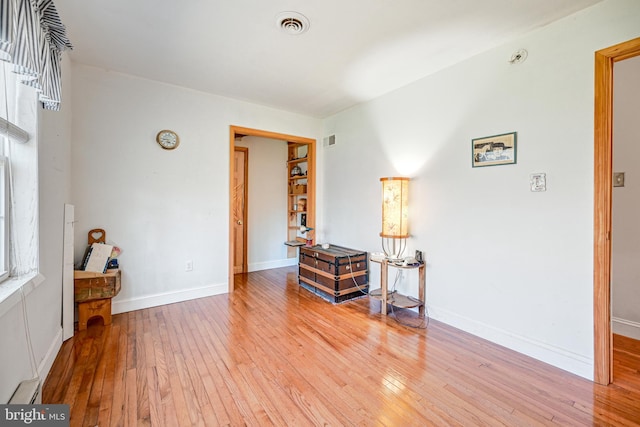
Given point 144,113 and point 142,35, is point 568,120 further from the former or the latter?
point 144,113

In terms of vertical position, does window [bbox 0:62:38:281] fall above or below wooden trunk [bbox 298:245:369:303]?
above

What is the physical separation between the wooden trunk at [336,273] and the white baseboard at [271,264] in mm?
1359

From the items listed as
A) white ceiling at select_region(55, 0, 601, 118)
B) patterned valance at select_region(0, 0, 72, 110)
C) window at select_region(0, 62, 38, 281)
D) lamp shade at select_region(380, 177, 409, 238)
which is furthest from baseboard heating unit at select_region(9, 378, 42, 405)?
lamp shade at select_region(380, 177, 409, 238)

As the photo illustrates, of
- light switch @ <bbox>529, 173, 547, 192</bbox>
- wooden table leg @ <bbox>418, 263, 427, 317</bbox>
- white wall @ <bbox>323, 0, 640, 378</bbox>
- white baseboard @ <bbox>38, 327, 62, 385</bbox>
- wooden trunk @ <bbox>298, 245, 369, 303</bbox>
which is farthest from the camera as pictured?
wooden trunk @ <bbox>298, 245, 369, 303</bbox>

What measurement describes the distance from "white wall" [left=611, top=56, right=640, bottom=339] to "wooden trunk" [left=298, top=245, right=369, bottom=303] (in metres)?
2.30

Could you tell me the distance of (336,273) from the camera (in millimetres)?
3227

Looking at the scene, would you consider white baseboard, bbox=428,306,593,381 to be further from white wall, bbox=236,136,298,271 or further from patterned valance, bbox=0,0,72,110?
patterned valance, bbox=0,0,72,110

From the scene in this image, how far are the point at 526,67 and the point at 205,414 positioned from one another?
3.21 metres

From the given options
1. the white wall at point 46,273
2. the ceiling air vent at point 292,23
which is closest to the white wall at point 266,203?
the white wall at point 46,273

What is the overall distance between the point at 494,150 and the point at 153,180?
11.2 feet

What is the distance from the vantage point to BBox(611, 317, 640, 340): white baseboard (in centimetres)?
237

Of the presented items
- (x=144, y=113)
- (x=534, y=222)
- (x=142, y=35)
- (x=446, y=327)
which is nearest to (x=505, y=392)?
(x=446, y=327)

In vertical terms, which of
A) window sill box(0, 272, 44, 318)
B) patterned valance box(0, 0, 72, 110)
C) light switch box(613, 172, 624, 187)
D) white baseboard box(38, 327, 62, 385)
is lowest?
white baseboard box(38, 327, 62, 385)

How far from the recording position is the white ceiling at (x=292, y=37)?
1.85 m
